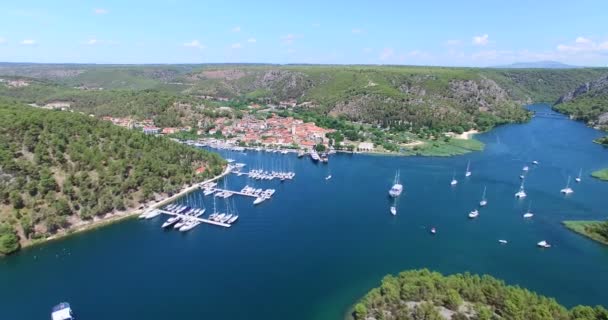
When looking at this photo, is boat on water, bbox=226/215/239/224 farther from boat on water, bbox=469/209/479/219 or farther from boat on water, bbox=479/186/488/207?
boat on water, bbox=479/186/488/207

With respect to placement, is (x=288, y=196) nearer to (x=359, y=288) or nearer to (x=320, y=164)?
(x=320, y=164)

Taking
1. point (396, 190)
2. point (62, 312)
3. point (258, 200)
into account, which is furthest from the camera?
point (396, 190)

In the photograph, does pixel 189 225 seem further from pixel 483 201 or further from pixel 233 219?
pixel 483 201

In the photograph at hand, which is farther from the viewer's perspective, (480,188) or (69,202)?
(480,188)

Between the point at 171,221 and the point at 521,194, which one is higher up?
the point at 521,194

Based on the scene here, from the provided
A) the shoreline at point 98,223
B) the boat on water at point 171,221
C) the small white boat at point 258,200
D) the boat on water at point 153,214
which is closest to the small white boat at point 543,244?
the small white boat at point 258,200

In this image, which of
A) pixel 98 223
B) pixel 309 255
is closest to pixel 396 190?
pixel 309 255

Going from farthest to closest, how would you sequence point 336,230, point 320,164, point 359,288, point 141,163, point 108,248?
point 320,164 < point 141,163 < point 336,230 < point 108,248 < point 359,288

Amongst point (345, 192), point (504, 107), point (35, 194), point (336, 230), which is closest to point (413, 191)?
point (345, 192)
